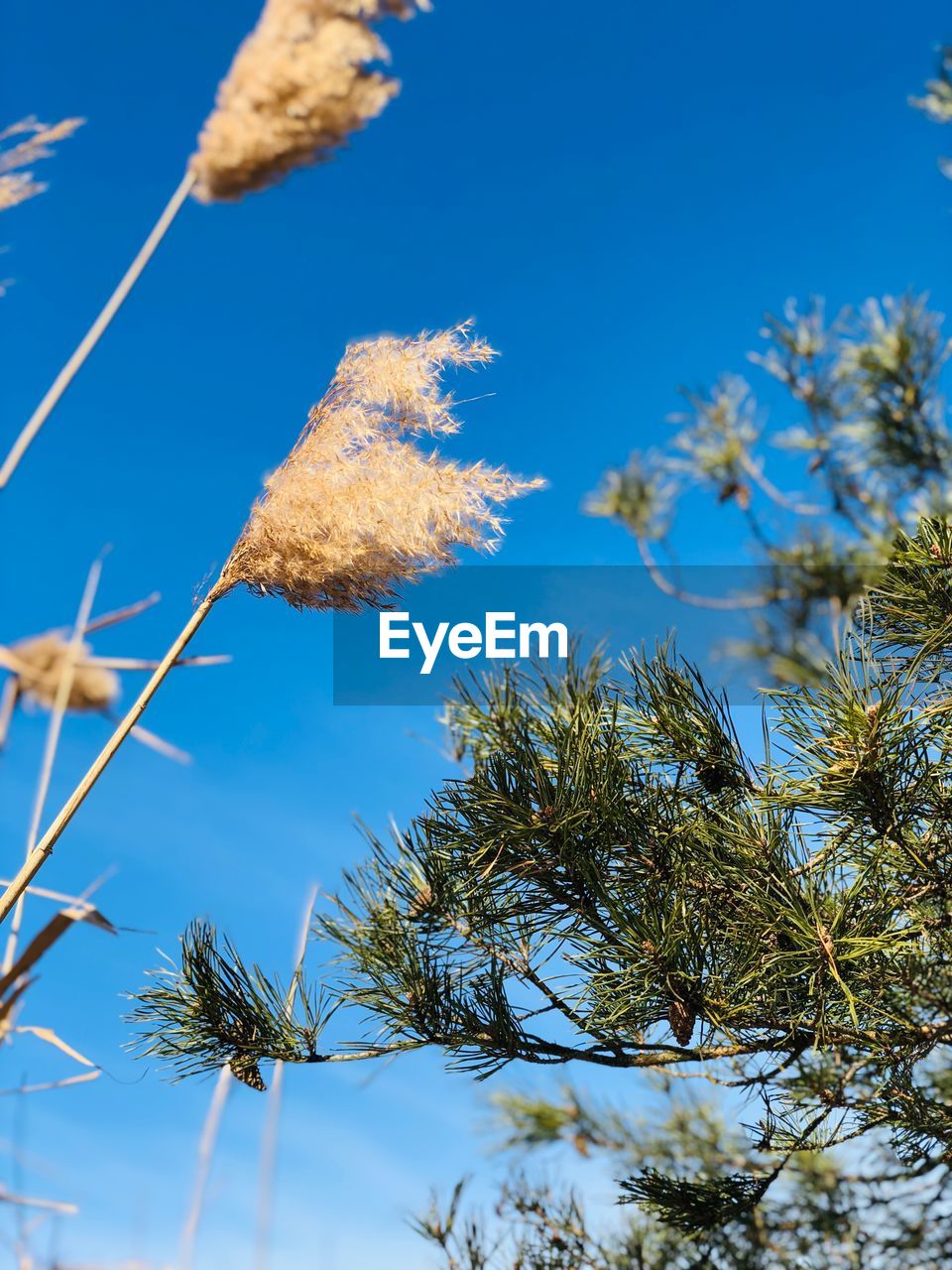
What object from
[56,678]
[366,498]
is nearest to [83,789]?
[56,678]

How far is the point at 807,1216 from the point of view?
1967 millimetres

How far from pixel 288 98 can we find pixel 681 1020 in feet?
3.03

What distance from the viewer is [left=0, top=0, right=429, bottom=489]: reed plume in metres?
0.68

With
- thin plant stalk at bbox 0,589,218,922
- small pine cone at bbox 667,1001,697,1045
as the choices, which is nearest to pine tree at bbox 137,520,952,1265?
small pine cone at bbox 667,1001,697,1045

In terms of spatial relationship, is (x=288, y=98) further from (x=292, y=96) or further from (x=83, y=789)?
(x=83, y=789)

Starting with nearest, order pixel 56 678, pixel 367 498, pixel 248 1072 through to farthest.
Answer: pixel 56 678
pixel 367 498
pixel 248 1072

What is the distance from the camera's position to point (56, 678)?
2.16ft

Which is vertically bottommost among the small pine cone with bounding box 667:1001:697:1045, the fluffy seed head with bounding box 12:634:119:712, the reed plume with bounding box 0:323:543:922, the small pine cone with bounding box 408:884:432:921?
the small pine cone with bounding box 667:1001:697:1045

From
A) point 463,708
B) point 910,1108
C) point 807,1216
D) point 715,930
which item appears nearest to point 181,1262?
point 715,930

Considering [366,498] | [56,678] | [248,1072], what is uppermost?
[366,498]

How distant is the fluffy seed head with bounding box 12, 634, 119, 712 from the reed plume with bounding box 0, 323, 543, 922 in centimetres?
24

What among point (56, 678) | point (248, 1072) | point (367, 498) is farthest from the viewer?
point (248, 1072)

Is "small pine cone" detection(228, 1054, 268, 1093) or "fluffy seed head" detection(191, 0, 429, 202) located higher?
"fluffy seed head" detection(191, 0, 429, 202)

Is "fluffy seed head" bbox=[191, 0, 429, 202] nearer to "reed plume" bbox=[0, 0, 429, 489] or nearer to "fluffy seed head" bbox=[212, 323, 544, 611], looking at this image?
"reed plume" bbox=[0, 0, 429, 489]
